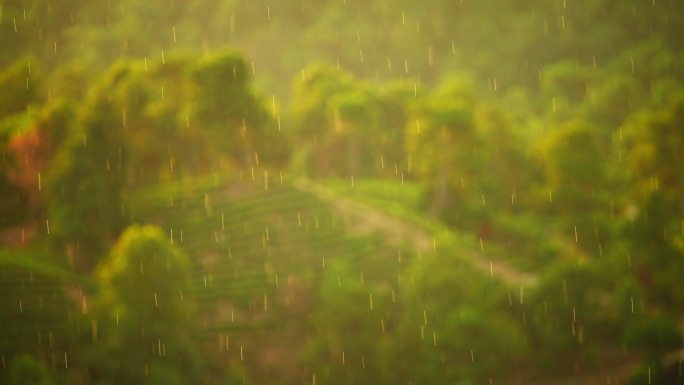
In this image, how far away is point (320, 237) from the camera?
53.2 ft

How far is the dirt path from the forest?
0.07m

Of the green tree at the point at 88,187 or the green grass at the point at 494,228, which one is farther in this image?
the green grass at the point at 494,228

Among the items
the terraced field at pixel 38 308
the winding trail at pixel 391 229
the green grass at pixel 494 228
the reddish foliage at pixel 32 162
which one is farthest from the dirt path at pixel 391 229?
the terraced field at pixel 38 308

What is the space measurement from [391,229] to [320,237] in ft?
5.31

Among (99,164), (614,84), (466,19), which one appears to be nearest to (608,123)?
(614,84)

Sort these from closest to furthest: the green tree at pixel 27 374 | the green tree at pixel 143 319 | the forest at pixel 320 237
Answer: the green tree at pixel 27 374 < the green tree at pixel 143 319 < the forest at pixel 320 237

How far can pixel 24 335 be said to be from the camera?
42.0 ft

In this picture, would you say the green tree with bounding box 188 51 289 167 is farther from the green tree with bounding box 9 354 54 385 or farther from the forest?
the green tree with bounding box 9 354 54 385

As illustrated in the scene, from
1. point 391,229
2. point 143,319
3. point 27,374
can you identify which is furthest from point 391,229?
point 27,374

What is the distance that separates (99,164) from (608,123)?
2059 centimetres

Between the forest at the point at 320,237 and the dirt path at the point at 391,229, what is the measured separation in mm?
66

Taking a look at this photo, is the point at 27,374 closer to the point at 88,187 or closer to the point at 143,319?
the point at 143,319

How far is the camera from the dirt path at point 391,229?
53.5ft

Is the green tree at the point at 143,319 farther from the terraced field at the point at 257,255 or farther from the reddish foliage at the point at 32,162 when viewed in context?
the reddish foliage at the point at 32,162
